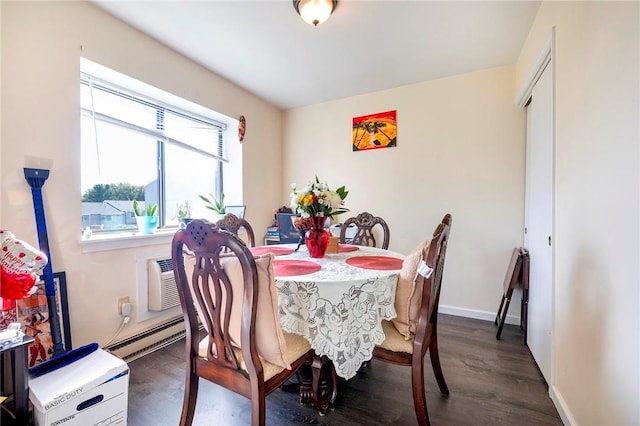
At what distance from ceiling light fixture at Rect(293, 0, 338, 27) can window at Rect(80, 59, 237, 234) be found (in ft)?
4.53

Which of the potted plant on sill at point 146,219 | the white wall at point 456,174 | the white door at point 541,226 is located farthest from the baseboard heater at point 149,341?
the white door at point 541,226

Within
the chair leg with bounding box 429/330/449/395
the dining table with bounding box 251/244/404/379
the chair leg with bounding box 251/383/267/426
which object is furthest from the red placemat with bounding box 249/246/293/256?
the chair leg with bounding box 429/330/449/395

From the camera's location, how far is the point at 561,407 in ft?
4.65

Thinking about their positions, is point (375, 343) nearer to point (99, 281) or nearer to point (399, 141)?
point (99, 281)

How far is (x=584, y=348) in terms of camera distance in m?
1.23

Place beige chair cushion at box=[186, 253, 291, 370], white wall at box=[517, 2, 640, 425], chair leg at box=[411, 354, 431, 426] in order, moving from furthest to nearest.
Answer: chair leg at box=[411, 354, 431, 426] → beige chair cushion at box=[186, 253, 291, 370] → white wall at box=[517, 2, 640, 425]

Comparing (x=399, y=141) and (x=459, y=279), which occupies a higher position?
(x=399, y=141)

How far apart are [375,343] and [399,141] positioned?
2417 mm

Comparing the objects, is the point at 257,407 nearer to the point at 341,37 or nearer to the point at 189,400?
the point at 189,400

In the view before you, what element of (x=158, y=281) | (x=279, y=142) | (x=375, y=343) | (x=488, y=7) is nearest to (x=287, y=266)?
(x=375, y=343)

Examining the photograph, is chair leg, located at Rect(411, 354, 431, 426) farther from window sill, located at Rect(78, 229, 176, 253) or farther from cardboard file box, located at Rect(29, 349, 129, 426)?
window sill, located at Rect(78, 229, 176, 253)

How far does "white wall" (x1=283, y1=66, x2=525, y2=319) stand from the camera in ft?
8.61

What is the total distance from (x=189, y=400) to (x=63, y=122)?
1808 millimetres

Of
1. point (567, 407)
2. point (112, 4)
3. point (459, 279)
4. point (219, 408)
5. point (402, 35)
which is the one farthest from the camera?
point (459, 279)
